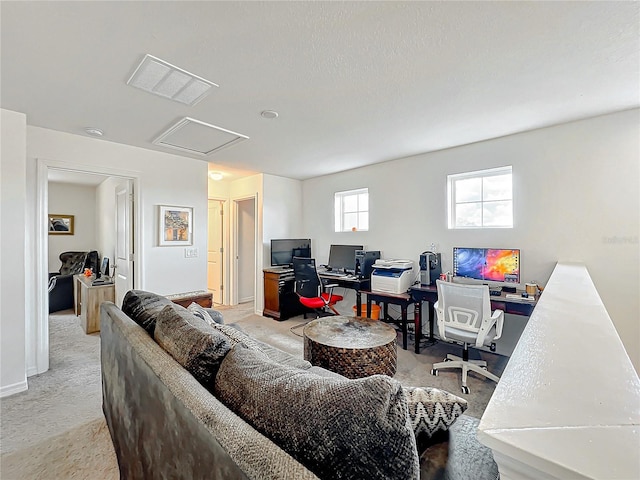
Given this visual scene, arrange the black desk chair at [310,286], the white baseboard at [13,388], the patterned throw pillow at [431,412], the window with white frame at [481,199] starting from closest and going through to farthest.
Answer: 1. the patterned throw pillow at [431,412]
2. the white baseboard at [13,388]
3. the window with white frame at [481,199]
4. the black desk chair at [310,286]

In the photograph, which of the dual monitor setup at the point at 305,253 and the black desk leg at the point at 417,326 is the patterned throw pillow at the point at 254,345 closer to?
the black desk leg at the point at 417,326

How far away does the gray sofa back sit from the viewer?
0.60m

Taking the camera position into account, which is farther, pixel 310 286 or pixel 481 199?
pixel 310 286

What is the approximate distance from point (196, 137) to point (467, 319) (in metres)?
3.21

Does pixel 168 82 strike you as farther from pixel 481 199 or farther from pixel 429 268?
pixel 481 199

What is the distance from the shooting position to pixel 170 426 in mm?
900

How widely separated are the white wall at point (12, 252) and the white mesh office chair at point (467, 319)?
366 centimetres

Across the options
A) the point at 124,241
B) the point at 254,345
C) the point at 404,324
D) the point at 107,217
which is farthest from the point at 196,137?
the point at 107,217

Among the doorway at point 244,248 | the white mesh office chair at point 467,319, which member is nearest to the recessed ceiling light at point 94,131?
the doorway at point 244,248

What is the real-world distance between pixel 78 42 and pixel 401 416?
2.34 m

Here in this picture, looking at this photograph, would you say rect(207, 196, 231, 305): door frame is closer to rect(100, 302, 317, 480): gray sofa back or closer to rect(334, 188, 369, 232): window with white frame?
rect(334, 188, 369, 232): window with white frame

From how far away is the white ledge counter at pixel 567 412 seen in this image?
16.7 inches

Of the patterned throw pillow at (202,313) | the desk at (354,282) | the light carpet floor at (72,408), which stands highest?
the patterned throw pillow at (202,313)

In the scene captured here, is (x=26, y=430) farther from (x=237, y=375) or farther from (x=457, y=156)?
(x=457, y=156)
